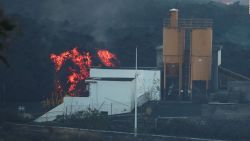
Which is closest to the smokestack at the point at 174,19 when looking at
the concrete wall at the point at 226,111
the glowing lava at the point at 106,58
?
the concrete wall at the point at 226,111

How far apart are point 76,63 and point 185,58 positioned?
8830 millimetres

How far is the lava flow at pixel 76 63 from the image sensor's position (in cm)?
3733

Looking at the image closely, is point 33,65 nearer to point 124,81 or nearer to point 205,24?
point 124,81

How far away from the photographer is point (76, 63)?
39094 millimetres

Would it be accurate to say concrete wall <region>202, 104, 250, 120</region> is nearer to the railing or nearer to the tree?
the railing

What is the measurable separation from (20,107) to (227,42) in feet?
94.1

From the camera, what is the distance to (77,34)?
160 ft

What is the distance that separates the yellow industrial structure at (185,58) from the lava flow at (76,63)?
6.85m

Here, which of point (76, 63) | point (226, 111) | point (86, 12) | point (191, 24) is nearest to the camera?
point (226, 111)

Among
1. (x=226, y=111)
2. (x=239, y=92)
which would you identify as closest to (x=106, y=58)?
(x=239, y=92)

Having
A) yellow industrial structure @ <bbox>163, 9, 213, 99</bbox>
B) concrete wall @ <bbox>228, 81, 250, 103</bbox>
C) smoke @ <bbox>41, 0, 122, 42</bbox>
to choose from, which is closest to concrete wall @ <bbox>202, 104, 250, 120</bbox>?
concrete wall @ <bbox>228, 81, 250, 103</bbox>

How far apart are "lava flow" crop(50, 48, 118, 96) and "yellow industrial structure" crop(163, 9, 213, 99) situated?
6848 millimetres

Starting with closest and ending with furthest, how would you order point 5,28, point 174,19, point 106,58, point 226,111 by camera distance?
point 5,28 → point 226,111 → point 174,19 → point 106,58

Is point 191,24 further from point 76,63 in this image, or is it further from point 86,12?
point 86,12
